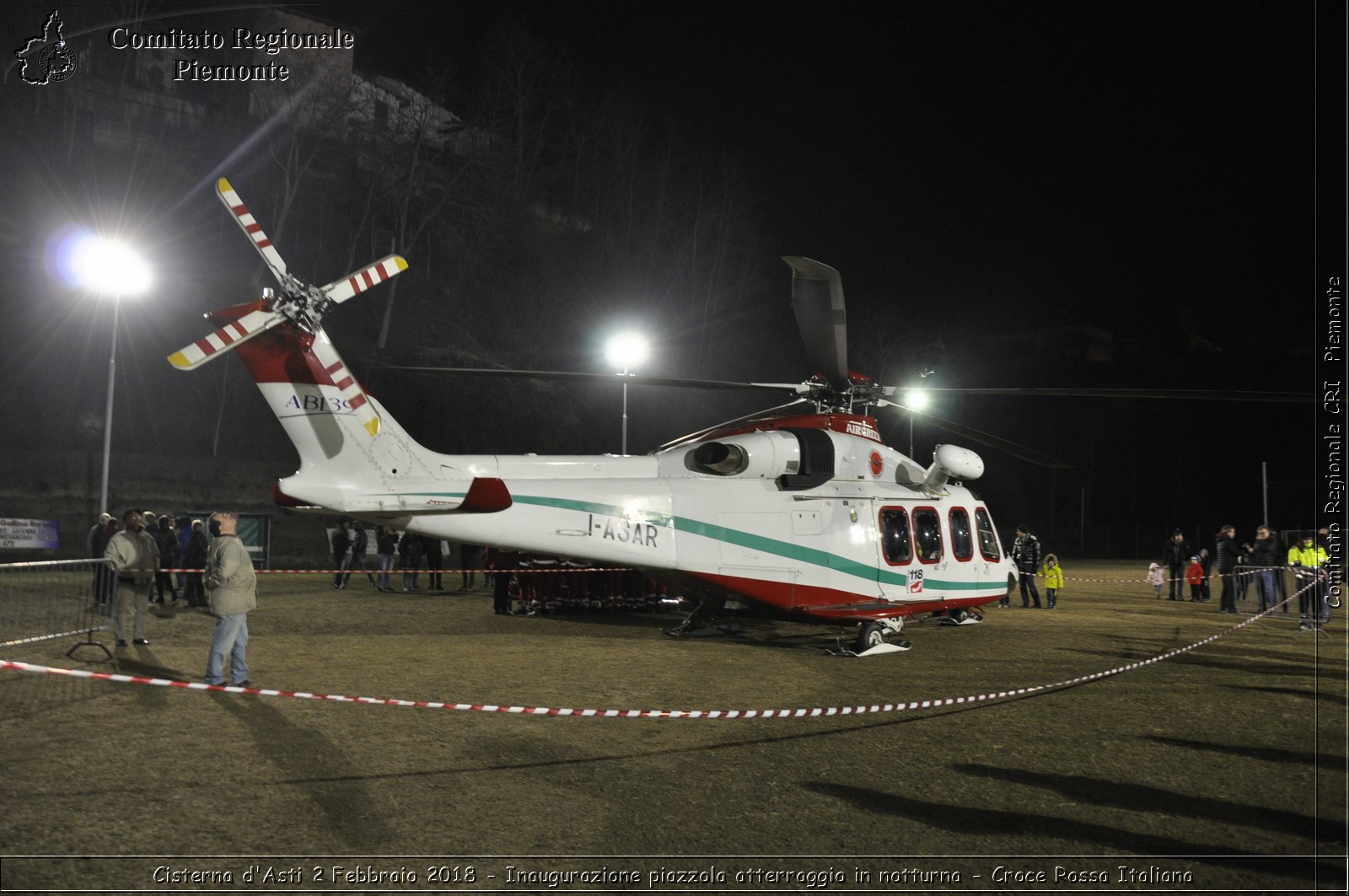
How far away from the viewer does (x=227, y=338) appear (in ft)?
25.8

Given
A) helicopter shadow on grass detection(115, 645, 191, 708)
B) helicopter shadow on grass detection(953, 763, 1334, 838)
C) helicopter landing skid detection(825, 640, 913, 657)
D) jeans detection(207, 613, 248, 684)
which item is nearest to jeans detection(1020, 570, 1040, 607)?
helicopter landing skid detection(825, 640, 913, 657)

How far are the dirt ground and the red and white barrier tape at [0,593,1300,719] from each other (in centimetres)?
14

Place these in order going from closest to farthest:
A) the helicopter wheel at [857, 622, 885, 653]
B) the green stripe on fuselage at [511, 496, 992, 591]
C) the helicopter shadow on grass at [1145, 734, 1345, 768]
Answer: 1. the helicopter shadow on grass at [1145, 734, 1345, 768]
2. the green stripe on fuselage at [511, 496, 992, 591]
3. the helicopter wheel at [857, 622, 885, 653]

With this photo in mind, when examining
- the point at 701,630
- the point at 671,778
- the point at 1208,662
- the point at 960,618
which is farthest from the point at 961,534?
the point at 671,778

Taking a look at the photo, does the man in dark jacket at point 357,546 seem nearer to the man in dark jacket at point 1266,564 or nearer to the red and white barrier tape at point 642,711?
the red and white barrier tape at point 642,711

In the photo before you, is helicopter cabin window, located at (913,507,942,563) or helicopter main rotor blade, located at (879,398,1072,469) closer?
helicopter main rotor blade, located at (879,398,1072,469)

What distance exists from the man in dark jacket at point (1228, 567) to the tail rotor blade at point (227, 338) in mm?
17746

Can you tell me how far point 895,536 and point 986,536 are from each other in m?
2.33

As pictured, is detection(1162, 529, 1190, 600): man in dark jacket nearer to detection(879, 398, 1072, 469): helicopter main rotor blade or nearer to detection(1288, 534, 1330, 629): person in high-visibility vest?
detection(1288, 534, 1330, 629): person in high-visibility vest

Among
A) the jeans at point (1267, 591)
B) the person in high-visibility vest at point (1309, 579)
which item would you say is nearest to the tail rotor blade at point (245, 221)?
the person in high-visibility vest at point (1309, 579)

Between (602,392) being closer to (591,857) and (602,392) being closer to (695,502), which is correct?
(695,502)

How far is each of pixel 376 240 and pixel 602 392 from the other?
12.5 metres

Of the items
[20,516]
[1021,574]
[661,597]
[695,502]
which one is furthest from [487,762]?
[20,516]

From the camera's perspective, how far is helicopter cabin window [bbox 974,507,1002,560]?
547 inches
